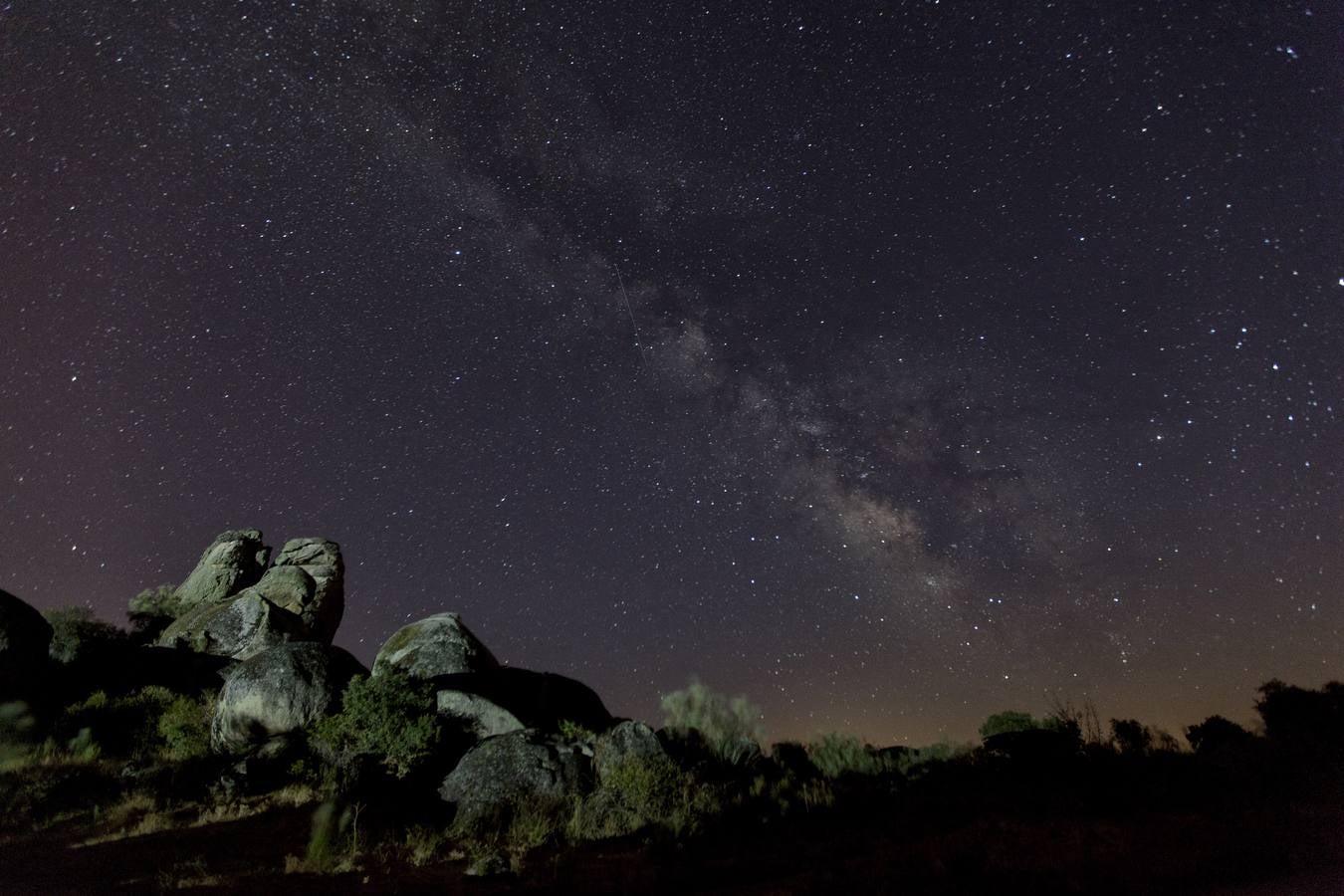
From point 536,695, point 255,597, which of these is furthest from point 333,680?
point 255,597

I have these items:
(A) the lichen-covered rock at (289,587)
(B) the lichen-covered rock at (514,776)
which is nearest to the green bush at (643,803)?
(B) the lichen-covered rock at (514,776)

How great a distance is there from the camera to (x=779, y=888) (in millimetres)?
8586

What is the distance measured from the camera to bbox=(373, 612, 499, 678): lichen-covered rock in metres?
23.0

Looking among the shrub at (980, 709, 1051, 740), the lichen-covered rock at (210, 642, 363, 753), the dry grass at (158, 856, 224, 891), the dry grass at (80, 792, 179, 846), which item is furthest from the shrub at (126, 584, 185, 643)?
the shrub at (980, 709, 1051, 740)

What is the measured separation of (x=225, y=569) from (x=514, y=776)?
2524cm

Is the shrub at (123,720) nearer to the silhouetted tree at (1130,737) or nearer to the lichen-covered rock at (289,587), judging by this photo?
the lichen-covered rock at (289,587)

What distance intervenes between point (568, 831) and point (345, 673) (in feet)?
37.1

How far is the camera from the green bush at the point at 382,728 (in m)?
15.9

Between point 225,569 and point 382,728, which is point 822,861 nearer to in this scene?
point 382,728

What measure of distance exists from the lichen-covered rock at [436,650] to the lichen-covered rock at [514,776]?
7539mm

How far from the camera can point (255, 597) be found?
90.8 feet

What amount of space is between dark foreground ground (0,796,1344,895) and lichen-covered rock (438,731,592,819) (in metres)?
3.02

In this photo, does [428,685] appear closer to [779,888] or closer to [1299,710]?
[779,888]

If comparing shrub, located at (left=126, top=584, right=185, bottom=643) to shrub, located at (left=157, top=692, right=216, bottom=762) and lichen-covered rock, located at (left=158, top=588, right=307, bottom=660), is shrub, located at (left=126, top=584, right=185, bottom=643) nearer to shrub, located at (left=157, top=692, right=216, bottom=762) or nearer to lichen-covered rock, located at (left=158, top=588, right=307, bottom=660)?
lichen-covered rock, located at (left=158, top=588, right=307, bottom=660)
